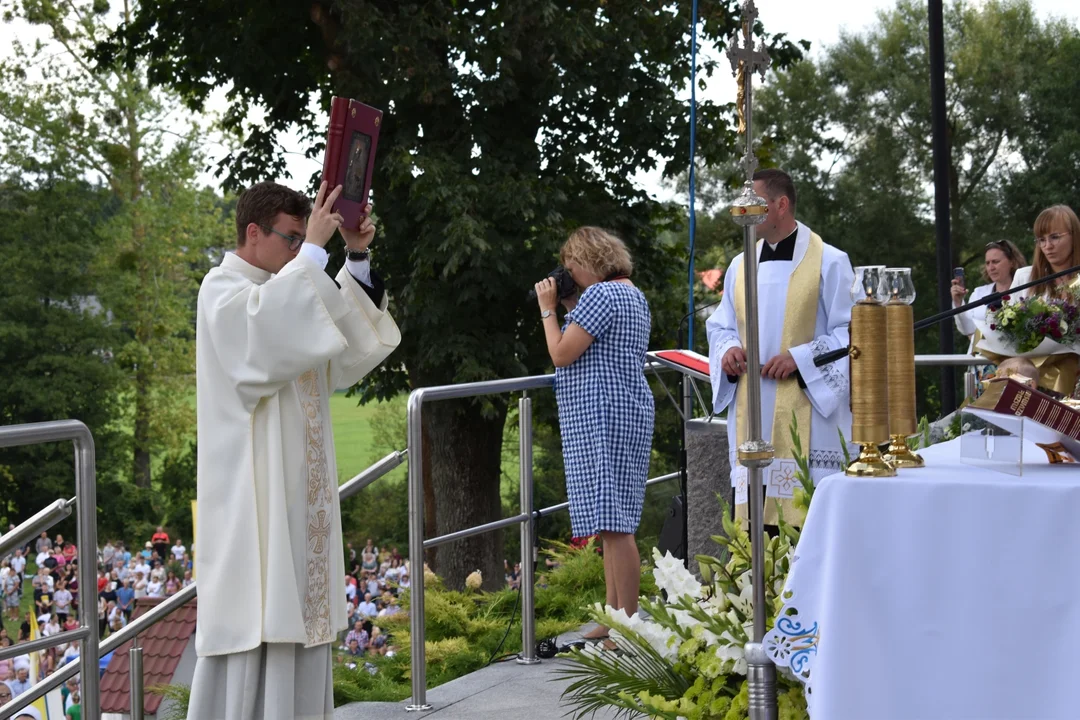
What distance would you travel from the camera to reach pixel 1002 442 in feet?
8.74

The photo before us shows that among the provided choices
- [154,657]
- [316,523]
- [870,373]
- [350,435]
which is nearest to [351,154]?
[316,523]

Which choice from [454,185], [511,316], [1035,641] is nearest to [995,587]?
[1035,641]

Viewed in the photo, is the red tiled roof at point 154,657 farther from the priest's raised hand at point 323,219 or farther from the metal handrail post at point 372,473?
the priest's raised hand at point 323,219

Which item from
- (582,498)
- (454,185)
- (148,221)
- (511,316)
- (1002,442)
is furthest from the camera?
(148,221)

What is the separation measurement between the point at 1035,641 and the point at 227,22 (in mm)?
11893

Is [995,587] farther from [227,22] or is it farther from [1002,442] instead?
[227,22]

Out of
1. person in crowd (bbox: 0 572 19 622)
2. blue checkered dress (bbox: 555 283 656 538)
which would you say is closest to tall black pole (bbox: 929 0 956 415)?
blue checkered dress (bbox: 555 283 656 538)

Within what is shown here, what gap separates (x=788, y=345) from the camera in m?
4.92

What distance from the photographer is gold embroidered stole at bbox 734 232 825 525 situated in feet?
15.9


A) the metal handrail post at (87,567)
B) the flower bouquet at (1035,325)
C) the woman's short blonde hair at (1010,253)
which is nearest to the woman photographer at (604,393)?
the flower bouquet at (1035,325)

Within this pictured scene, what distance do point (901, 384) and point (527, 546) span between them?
294 cm

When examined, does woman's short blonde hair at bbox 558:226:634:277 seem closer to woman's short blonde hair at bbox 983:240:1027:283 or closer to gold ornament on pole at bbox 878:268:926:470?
gold ornament on pole at bbox 878:268:926:470

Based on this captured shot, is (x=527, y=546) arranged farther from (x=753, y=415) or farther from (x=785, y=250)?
(x=753, y=415)

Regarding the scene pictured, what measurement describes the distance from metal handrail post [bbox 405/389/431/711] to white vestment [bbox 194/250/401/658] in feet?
3.03
